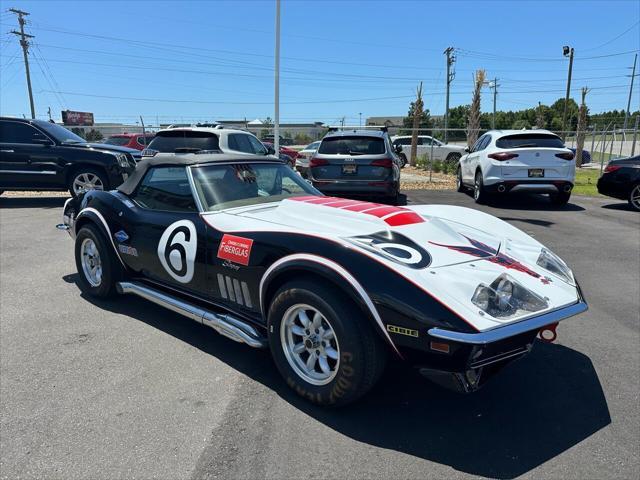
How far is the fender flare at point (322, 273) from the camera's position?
8.08 ft

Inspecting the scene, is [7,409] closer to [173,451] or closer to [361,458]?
[173,451]

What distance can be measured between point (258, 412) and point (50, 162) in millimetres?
9560

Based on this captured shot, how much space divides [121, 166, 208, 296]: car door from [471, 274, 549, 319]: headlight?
196 centimetres

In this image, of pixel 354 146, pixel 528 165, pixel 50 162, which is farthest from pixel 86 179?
pixel 528 165

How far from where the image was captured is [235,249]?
3.20 m

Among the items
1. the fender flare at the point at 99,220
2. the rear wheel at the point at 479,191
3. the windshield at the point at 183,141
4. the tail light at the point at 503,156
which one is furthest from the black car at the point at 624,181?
the fender flare at the point at 99,220

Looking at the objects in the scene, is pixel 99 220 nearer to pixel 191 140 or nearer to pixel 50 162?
pixel 191 140

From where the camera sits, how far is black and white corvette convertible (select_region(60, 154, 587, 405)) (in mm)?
2404

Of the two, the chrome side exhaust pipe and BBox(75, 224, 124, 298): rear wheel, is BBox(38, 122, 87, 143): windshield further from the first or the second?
the chrome side exhaust pipe

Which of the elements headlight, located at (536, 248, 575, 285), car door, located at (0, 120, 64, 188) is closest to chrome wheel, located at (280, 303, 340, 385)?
headlight, located at (536, 248, 575, 285)

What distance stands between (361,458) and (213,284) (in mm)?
1617

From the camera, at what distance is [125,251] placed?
Answer: 4.22 metres

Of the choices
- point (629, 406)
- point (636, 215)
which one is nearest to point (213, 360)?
point (629, 406)

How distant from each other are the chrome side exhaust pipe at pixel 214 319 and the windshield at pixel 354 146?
562cm
